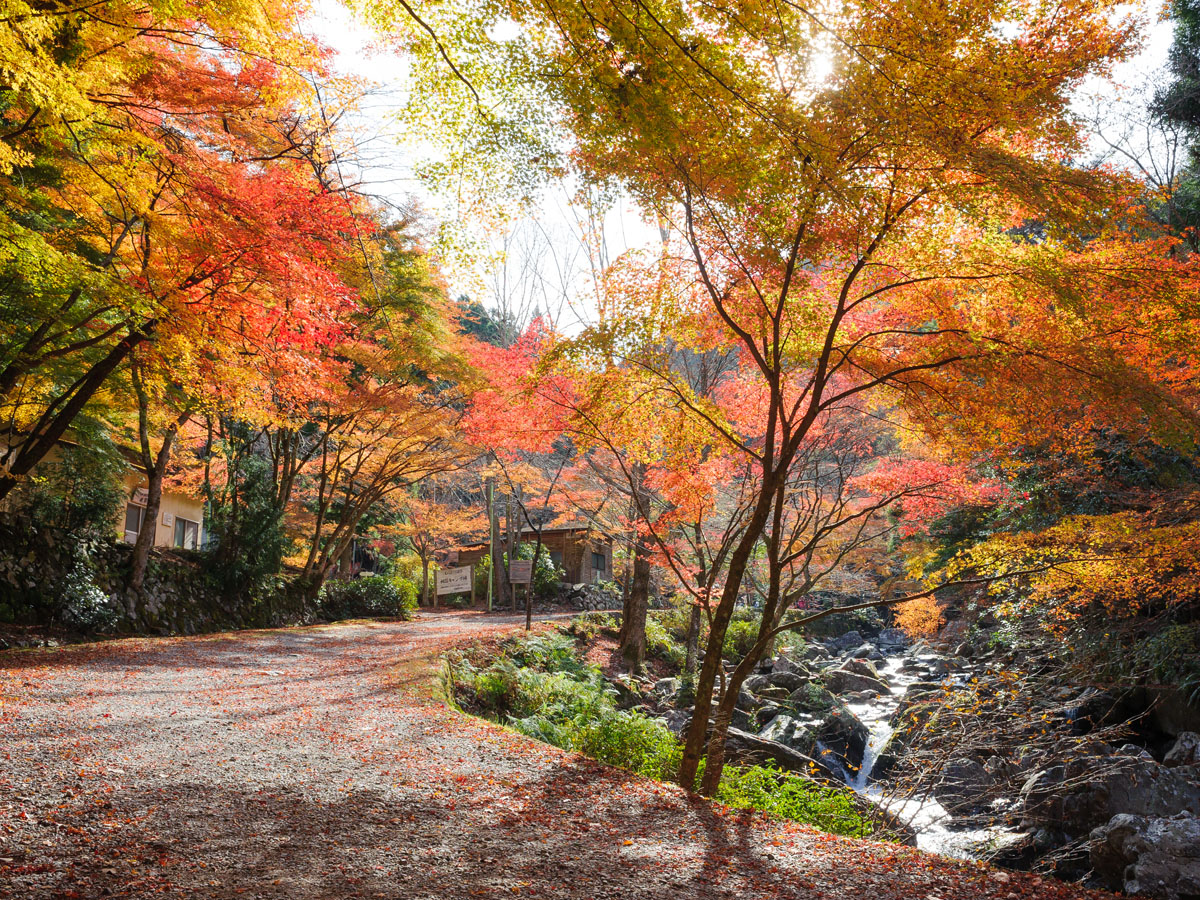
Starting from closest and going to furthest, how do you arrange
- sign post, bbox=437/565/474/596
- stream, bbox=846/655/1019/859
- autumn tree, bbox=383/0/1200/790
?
autumn tree, bbox=383/0/1200/790 → stream, bbox=846/655/1019/859 → sign post, bbox=437/565/474/596

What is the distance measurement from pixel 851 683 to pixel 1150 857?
10.3m

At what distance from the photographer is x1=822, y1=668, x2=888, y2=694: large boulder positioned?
49.4ft

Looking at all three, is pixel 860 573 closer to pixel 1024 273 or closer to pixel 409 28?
pixel 1024 273

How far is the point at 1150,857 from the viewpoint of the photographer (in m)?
5.20

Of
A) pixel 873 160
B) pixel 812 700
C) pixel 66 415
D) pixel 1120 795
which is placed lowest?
pixel 812 700

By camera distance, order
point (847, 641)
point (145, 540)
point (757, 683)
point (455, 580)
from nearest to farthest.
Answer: point (145, 540)
point (757, 683)
point (455, 580)
point (847, 641)

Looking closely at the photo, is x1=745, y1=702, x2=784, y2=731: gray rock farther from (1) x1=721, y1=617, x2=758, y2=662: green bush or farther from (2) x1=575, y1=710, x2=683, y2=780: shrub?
(2) x1=575, y1=710, x2=683, y2=780: shrub

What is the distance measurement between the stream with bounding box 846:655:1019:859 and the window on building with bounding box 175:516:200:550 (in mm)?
20243

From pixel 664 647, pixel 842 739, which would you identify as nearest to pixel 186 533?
pixel 664 647

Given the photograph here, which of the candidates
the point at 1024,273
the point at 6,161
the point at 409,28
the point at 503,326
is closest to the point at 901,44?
the point at 1024,273

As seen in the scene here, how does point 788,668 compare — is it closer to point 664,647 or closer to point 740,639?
point 664,647

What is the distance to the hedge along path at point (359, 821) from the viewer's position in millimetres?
3125

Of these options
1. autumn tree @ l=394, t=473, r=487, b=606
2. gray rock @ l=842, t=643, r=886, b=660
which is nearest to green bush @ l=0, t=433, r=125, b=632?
autumn tree @ l=394, t=473, r=487, b=606

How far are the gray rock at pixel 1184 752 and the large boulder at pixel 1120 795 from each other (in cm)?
79
